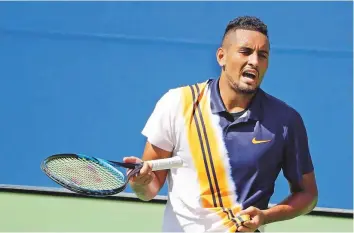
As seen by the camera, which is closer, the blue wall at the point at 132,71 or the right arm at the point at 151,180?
the right arm at the point at 151,180

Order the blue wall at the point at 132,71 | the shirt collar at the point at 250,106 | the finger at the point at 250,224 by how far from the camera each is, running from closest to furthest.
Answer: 1. the finger at the point at 250,224
2. the shirt collar at the point at 250,106
3. the blue wall at the point at 132,71

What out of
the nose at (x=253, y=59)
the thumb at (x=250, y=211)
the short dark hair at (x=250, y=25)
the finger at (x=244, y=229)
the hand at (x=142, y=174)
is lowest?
the finger at (x=244, y=229)

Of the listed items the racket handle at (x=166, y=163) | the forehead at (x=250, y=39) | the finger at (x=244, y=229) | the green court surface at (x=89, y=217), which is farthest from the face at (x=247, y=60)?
the green court surface at (x=89, y=217)

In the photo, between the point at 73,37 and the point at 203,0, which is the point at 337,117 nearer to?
the point at 203,0

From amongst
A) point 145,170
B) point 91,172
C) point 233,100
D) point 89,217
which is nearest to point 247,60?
point 233,100

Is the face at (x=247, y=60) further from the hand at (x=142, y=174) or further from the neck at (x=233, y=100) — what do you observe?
the hand at (x=142, y=174)

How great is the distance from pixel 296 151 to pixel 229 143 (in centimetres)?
18

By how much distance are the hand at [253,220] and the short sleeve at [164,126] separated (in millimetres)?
278

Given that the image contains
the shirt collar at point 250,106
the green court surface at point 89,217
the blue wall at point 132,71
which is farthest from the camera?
the blue wall at point 132,71

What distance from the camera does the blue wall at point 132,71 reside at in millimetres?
3727

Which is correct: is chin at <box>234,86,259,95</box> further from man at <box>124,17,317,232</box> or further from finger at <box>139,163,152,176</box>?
finger at <box>139,163,152,176</box>

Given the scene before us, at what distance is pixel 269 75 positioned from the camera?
12.3 feet

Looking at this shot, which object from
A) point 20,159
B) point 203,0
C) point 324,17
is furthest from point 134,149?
point 324,17

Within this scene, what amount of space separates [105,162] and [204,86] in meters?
0.34
